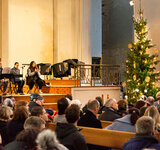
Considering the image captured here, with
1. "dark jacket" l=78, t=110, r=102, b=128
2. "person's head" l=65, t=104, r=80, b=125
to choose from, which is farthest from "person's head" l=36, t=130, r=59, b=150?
"dark jacket" l=78, t=110, r=102, b=128

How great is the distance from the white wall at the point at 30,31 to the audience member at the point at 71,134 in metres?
11.2

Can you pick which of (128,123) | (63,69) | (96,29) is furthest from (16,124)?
(96,29)

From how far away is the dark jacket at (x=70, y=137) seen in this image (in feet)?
11.3

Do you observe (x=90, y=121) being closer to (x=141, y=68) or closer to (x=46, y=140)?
(x=46, y=140)

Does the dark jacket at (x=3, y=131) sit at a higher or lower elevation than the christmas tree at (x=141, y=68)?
lower

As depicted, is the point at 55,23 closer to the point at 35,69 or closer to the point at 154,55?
the point at 35,69

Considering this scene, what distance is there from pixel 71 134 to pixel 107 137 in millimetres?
968

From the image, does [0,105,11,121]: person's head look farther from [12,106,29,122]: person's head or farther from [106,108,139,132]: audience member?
[106,108,139,132]: audience member

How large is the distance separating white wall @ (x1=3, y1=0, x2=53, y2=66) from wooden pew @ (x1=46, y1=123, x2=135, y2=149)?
10.6m

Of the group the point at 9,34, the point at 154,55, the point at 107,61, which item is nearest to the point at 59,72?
the point at 9,34

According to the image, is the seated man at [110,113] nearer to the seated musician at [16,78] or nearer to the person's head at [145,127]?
the person's head at [145,127]

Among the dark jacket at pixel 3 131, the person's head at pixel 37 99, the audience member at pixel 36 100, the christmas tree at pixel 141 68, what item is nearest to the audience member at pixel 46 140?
the dark jacket at pixel 3 131

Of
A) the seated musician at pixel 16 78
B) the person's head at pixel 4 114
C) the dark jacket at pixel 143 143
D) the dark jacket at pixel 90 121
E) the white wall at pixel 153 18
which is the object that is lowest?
the dark jacket at pixel 90 121

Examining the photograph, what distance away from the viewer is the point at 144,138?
3080mm
